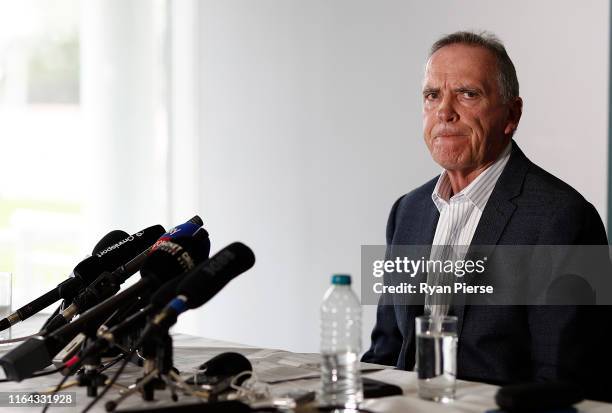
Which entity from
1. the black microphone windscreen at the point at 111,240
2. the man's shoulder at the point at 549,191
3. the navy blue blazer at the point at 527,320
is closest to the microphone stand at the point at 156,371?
the black microphone windscreen at the point at 111,240

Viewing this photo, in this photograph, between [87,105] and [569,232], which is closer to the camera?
[569,232]

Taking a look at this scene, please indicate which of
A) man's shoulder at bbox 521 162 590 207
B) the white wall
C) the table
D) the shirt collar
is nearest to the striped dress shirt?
the shirt collar

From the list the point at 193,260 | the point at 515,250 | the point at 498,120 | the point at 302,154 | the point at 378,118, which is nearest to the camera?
the point at 193,260

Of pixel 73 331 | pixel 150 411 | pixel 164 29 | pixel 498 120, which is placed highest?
pixel 164 29

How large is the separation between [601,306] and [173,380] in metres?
1.02

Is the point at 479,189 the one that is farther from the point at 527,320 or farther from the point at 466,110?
the point at 527,320

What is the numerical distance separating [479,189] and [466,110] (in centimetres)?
22

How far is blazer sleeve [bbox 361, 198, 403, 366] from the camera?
2.28 metres

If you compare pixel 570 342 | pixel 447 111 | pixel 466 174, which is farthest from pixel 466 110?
pixel 570 342

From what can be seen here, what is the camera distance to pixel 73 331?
4.61 feet

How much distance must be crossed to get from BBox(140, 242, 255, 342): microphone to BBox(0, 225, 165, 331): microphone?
430 millimetres

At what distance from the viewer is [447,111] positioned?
90.4 inches

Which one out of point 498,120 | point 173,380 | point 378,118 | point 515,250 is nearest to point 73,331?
point 173,380

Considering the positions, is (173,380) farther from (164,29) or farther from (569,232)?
(164,29)
